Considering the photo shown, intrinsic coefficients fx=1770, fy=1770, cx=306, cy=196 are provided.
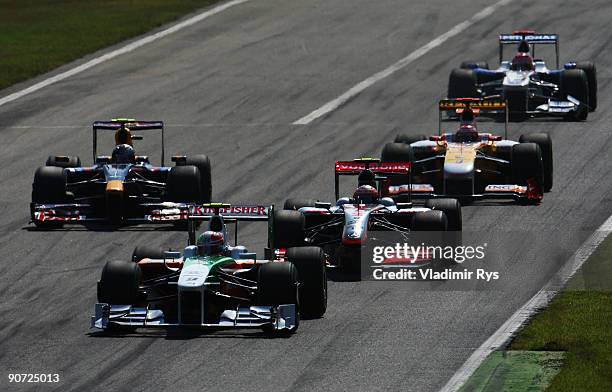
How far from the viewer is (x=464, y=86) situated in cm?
5003

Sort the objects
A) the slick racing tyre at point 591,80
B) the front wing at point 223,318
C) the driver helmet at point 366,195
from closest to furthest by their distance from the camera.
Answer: the front wing at point 223,318, the driver helmet at point 366,195, the slick racing tyre at point 591,80

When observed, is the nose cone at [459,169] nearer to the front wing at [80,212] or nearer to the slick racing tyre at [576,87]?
the front wing at [80,212]

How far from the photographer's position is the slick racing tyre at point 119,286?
27250 millimetres

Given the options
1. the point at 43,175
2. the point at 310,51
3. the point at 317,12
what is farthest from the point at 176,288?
the point at 317,12

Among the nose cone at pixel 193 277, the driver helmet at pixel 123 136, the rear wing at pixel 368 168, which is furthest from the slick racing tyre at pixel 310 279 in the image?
the driver helmet at pixel 123 136

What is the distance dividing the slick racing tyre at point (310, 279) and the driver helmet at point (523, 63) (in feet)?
74.0

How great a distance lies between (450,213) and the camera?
32.6 m

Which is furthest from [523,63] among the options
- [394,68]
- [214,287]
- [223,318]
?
[223,318]

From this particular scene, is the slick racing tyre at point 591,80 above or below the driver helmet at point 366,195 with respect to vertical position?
above

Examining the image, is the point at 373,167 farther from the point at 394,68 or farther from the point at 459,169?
the point at 394,68

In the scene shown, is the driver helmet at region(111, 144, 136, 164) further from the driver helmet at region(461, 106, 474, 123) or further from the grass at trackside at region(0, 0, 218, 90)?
the grass at trackside at region(0, 0, 218, 90)

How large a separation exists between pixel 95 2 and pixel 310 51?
13800mm

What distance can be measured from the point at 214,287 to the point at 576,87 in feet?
79.1

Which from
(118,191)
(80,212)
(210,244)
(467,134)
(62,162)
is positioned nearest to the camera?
(210,244)
